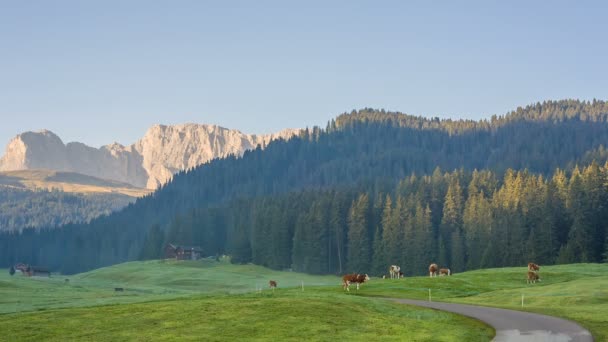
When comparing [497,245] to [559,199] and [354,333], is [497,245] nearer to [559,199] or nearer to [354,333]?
[559,199]

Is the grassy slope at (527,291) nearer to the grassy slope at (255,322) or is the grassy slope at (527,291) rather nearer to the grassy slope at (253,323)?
the grassy slope at (253,323)

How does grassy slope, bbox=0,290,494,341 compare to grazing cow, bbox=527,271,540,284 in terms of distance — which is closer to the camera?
grassy slope, bbox=0,290,494,341

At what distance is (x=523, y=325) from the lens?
48.4m

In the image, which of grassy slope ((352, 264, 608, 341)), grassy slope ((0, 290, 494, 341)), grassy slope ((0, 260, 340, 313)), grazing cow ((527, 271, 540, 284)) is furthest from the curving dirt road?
grassy slope ((0, 260, 340, 313))

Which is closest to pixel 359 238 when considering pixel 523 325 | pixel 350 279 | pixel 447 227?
pixel 447 227

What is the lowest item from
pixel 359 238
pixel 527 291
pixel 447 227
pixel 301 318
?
pixel 301 318

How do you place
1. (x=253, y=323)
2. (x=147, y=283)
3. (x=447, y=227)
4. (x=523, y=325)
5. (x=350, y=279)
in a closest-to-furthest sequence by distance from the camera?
(x=253, y=323) → (x=523, y=325) → (x=350, y=279) → (x=147, y=283) → (x=447, y=227)

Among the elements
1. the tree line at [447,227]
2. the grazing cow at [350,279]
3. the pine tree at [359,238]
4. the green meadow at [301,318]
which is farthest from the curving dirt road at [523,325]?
the pine tree at [359,238]

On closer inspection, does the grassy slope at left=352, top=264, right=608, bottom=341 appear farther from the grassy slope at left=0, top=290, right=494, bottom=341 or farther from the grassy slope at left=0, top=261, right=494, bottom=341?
the grassy slope at left=0, top=261, right=494, bottom=341

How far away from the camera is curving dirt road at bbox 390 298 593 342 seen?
4350cm

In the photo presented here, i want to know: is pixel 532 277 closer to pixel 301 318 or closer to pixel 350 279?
pixel 350 279

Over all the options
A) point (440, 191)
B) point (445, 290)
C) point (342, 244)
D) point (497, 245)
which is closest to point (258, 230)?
point (342, 244)

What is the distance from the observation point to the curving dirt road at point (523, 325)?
4350cm

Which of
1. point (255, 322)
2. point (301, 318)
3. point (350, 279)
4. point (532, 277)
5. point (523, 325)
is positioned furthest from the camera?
point (532, 277)
